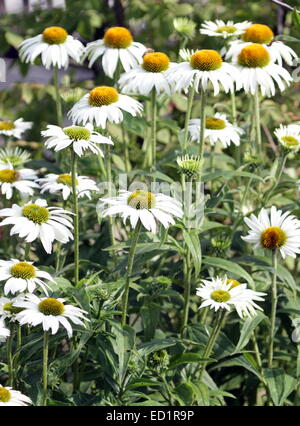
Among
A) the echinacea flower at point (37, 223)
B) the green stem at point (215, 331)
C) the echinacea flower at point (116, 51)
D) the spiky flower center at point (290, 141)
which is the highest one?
the echinacea flower at point (116, 51)

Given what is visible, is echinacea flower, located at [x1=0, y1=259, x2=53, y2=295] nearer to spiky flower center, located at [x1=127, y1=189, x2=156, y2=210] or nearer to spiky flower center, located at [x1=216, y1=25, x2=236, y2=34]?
spiky flower center, located at [x1=127, y1=189, x2=156, y2=210]

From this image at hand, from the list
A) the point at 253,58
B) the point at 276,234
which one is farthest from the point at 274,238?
the point at 253,58

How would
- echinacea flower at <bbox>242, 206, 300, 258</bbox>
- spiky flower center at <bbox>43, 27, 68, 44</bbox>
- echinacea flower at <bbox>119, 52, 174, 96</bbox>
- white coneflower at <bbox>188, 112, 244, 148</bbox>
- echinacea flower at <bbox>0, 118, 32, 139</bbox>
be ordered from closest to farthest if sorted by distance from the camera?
echinacea flower at <bbox>242, 206, 300, 258</bbox>, echinacea flower at <bbox>119, 52, 174, 96</bbox>, white coneflower at <bbox>188, 112, 244, 148</bbox>, spiky flower center at <bbox>43, 27, 68, 44</bbox>, echinacea flower at <bbox>0, 118, 32, 139</bbox>

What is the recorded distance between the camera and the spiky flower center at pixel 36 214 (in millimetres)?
1844

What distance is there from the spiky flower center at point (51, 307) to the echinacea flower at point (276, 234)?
0.54 meters

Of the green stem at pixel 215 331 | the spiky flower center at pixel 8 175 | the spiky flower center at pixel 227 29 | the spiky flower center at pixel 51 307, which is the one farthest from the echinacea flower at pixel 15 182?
the spiky flower center at pixel 227 29

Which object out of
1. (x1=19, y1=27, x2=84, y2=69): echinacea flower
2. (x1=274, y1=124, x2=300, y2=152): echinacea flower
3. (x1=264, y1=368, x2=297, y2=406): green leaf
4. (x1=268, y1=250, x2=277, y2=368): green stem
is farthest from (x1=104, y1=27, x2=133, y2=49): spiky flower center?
(x1=264, y1=368, x2=297, y2=406): green leaf

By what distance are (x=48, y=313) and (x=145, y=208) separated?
32cm

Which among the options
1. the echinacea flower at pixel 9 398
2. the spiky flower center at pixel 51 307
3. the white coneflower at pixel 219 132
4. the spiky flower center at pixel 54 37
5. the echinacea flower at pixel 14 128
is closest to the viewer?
the echinacea flower at pixel 9 398

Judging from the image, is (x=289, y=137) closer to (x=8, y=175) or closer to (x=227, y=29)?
(x=227, y=29)

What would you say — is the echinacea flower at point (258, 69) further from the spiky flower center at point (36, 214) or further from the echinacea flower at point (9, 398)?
the echinacea flower at point (9, 398)

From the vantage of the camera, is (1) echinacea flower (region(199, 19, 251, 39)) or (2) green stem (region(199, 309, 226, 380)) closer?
(2) green stem (region(199, 309, 226, 380))

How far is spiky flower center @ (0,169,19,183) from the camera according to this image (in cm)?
228

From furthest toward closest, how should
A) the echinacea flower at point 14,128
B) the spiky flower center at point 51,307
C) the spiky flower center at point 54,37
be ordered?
1. the echinacea flower at point 14,128
2. the spiky flower center at point 54,37
3. the spiky flower center at point 51,307
